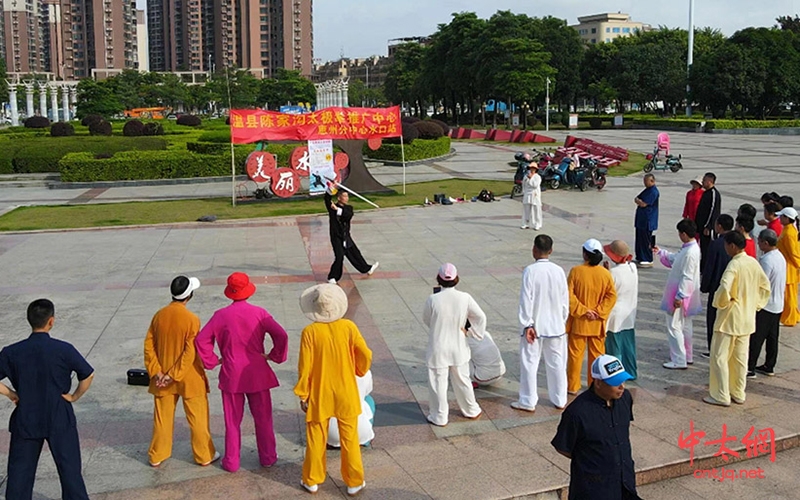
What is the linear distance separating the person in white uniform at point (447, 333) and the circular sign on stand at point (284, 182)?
14314 millimetres

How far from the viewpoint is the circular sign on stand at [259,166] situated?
773 inches

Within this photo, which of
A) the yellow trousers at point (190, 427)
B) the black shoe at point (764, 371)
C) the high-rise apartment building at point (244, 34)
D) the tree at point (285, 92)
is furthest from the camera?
the high-rise apartment building at point (244, 34)

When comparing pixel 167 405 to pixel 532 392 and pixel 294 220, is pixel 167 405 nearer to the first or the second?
pixel 532 392

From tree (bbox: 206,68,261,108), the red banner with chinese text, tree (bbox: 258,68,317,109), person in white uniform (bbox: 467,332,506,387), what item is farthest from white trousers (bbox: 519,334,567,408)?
tree (bbox: 258,68,317,109)

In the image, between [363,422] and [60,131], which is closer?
[363,422]

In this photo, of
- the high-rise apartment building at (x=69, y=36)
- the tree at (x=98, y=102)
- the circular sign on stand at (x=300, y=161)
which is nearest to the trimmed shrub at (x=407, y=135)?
the circular sign on stand at (x=300, y=161)

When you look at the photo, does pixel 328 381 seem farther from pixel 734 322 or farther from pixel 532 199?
pixel 532 199

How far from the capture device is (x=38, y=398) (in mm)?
4926

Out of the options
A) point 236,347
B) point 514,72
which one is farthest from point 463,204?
point 514,72

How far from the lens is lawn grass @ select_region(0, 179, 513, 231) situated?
17.9 m

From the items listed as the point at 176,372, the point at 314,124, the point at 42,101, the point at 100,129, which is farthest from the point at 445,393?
the point at 42,101

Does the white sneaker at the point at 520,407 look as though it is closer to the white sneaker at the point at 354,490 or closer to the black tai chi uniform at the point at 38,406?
the white sneaker at the point at 354,490

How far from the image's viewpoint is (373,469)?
19.0 feet

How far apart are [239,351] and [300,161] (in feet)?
Result: 49.1
